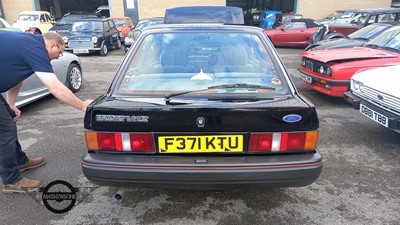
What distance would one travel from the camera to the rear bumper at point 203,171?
207 centimetres

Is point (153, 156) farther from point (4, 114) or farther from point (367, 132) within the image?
point (367, 132)

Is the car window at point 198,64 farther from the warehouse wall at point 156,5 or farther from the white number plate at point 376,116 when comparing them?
the warehouse wall at point 156,5

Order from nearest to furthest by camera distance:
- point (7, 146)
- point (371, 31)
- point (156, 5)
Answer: point (7, 146) → point (371, 31) → point (156, 5)

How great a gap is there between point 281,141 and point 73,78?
17.2ft

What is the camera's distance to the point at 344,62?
5195mm

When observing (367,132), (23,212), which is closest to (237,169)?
(23,212)

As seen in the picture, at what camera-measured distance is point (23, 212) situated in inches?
100

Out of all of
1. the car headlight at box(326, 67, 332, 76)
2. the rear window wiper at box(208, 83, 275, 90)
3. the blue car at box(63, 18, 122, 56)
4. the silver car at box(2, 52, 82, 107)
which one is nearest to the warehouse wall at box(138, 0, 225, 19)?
the blue car at box(63, 18, 122, 56)


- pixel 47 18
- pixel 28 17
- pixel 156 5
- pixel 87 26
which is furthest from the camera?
pixel 156 5

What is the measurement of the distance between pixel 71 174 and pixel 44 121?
77.7 inches

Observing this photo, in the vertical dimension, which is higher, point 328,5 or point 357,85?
point 328,5

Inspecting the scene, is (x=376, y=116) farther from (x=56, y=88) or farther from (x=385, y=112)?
(x=56, y=88)

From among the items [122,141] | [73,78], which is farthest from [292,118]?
[73,78]

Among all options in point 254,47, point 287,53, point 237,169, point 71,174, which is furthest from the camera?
point 287,53
